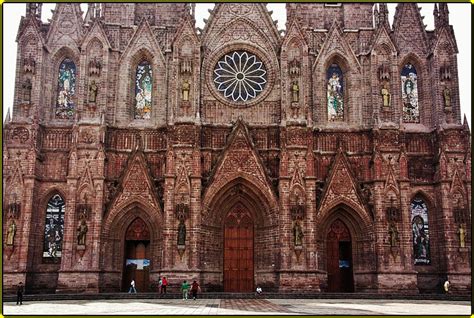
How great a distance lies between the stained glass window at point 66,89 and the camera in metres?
33.1

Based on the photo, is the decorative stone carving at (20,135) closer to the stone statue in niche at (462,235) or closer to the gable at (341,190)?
the gable at (341,190)

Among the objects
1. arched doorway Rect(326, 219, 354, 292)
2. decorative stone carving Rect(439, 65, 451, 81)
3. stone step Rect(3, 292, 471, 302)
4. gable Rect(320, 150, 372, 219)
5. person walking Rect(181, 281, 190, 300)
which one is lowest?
stone step Rect(3, 292, 471, 302)

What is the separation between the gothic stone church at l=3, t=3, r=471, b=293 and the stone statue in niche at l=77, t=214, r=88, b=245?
3.0 inches

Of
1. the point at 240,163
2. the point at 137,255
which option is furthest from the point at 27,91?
the point at 240,163

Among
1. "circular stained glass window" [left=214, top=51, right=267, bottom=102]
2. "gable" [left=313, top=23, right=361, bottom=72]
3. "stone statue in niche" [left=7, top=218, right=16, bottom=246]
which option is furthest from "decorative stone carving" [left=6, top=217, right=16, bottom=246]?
"gable" [left=313, top=23, right=361, bottom=72]

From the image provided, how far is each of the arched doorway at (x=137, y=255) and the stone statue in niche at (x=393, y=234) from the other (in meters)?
13.5

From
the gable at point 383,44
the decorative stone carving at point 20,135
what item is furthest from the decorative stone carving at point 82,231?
the gable at point 383,44

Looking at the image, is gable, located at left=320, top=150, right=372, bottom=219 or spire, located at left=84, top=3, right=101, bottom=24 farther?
spire, located at left=84, top=3, right=101, bottom=24

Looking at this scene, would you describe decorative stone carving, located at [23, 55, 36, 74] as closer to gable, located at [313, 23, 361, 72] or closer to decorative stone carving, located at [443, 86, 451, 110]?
gable, located at [313, 23, 361, 72]

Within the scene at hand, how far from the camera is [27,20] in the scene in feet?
108

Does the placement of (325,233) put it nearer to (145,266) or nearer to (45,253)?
(145,266)

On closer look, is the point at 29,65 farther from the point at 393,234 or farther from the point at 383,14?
the point at 393,234

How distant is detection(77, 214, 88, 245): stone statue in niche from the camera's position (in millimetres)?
29984

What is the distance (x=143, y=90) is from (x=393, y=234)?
16798 millimetres
